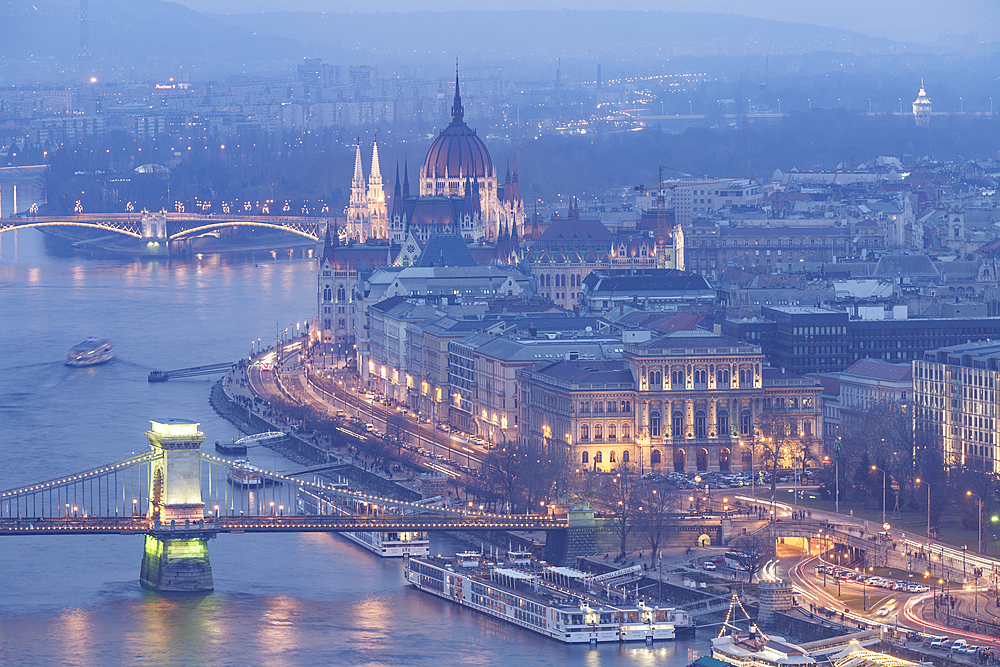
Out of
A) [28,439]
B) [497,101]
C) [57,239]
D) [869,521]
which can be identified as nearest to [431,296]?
[28,439]

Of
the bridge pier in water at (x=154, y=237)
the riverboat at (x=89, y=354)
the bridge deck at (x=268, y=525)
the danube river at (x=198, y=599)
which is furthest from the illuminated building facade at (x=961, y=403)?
the bridge pier in water at (x=154, y=237)

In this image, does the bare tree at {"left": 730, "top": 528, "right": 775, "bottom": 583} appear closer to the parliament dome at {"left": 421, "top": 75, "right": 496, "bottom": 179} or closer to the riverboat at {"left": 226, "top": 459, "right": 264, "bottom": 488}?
the riverboat at {"left": 226, "top": 459, "right": 264, "bottom": 488}

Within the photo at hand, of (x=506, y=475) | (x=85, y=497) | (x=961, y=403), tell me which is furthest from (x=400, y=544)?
(x=961, y=403)

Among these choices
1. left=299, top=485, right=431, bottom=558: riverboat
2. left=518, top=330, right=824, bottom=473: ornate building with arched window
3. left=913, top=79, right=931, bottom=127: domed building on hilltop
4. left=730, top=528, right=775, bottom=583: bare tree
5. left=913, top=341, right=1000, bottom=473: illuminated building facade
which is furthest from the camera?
left=913, top=79, right=931, bottom=127: domed building on hilltop

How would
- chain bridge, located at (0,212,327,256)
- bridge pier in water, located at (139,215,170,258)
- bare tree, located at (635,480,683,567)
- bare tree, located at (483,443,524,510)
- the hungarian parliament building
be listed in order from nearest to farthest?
bare tree, located at (635,480,683,567) < bare tree, located at (483,443,524,510) < the hungarian parliament building < bridge pier in water, located at (139,215,170,258) < chain bridge, located at (0,212,327,256)

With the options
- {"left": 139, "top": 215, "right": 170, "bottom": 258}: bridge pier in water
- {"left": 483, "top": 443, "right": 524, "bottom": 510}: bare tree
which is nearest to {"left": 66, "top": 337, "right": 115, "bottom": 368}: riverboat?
{"left": 483, "top": 443, "right": 524, "bottom": 510}: bare tree

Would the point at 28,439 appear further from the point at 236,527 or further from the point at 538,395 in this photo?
the point at 236,527

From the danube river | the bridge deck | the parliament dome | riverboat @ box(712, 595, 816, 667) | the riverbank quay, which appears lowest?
the danube river
